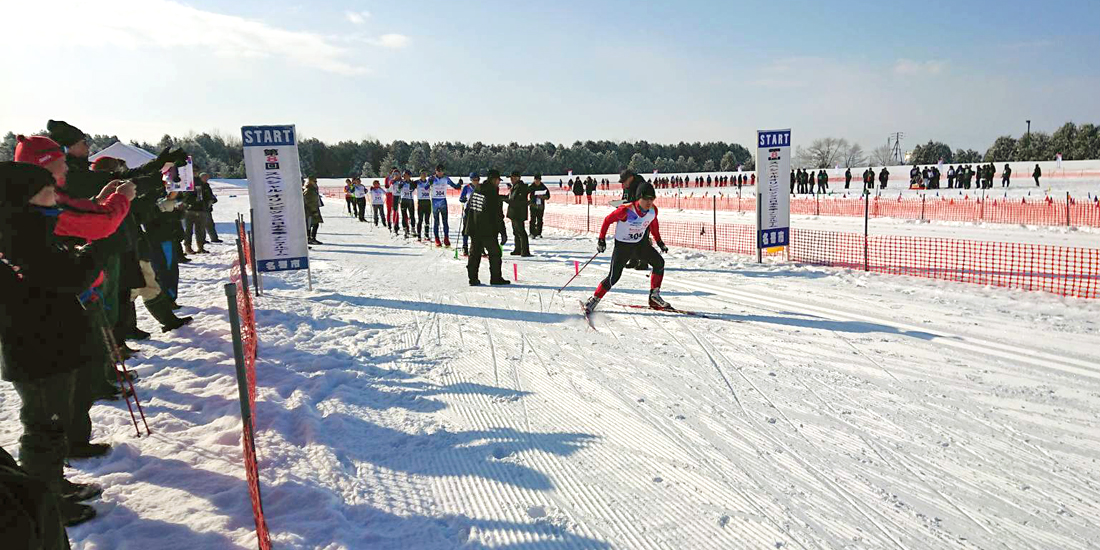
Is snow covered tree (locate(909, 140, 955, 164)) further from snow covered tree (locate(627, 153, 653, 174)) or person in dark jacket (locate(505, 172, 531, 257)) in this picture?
person in dark jacket (locate(505, 172, 531, 257))

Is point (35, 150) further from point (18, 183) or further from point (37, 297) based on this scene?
point (37, 297)

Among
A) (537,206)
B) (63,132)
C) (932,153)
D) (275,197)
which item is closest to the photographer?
(63,132)

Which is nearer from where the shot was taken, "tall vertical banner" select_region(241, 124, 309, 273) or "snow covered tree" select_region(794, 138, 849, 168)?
"tall vertical banner" select_region(241, 124, 309, 273)

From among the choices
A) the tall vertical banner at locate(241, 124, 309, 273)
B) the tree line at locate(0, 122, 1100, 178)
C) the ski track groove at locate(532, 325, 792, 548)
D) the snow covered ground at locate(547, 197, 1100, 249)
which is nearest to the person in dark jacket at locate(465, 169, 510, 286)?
the tall vertical banner at locate(241, 124, 309, 273)

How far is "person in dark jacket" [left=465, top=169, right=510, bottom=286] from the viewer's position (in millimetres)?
10570

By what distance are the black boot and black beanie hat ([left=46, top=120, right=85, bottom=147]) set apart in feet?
7.36

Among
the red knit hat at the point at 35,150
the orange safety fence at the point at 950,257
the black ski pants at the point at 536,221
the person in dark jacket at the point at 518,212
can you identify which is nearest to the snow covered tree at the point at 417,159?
the black ski pants at the point at 536,221

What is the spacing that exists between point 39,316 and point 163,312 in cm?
462

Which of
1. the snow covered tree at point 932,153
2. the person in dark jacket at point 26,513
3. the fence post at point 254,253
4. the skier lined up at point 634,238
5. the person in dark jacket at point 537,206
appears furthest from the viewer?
the snow covered tree at point 932,153

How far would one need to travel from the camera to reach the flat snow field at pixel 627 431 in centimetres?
342

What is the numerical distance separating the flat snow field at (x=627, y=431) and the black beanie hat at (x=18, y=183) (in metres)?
1.81

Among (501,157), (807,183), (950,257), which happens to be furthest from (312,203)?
(501,157)

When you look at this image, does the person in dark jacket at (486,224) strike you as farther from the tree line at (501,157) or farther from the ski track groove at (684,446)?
the tree line at (501,157)

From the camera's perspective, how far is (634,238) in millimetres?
8312
